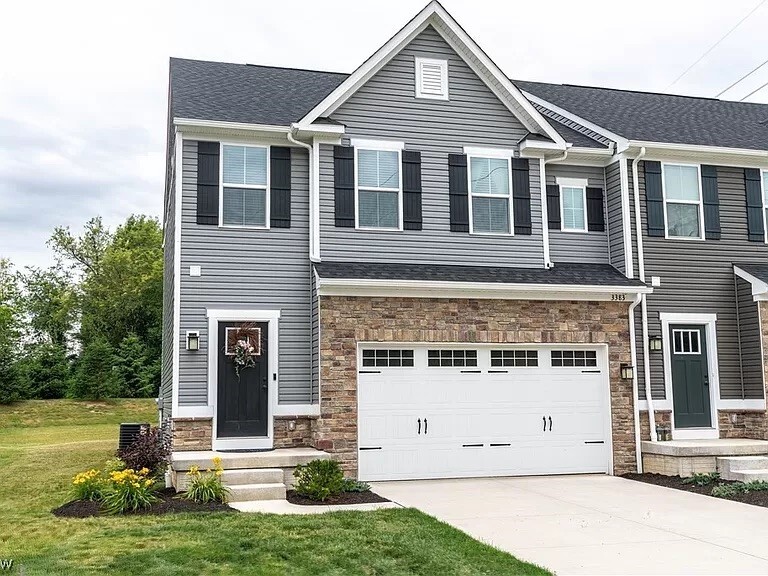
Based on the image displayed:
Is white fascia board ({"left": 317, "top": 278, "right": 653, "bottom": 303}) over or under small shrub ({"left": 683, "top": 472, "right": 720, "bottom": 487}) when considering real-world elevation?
over

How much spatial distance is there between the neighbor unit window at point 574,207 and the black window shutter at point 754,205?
11.3 feet

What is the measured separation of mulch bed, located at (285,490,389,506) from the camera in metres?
10.6

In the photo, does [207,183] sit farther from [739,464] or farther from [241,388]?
[739,464]

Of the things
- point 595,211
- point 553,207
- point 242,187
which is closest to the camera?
point 242,187

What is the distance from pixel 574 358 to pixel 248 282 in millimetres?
6052

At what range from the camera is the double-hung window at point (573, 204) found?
15391 mm

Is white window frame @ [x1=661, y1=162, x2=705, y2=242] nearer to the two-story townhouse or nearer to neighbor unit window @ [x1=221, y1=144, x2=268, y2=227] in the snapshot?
the two-story townhouse

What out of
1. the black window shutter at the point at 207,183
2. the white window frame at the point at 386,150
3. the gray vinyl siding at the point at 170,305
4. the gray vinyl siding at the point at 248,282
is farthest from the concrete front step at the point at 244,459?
the white window frame at the point at 386,150

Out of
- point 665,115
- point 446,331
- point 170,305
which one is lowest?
point 446,331

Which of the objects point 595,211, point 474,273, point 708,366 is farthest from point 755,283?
point 474,273

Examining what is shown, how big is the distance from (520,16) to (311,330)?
338 inches

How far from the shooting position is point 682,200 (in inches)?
610

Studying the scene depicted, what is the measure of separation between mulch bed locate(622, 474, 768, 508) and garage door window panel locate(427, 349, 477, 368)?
136 inches

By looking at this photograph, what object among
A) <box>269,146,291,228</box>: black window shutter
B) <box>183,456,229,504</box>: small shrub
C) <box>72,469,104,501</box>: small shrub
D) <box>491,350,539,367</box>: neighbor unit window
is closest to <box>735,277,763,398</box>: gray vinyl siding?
<box>491,350,539,367</box>: neighbor unit window
